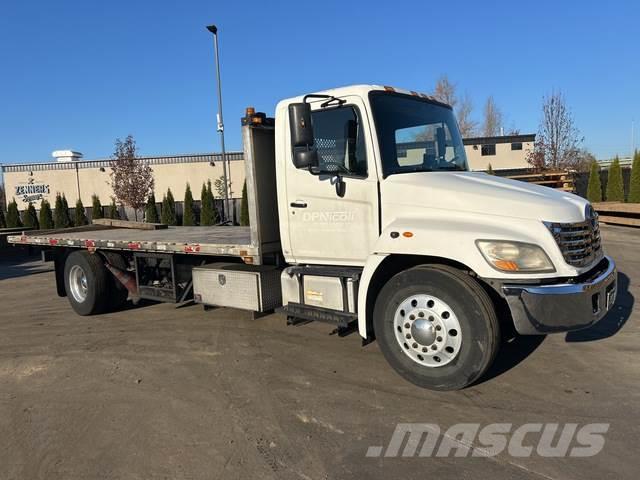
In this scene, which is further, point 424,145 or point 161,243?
point 161,243

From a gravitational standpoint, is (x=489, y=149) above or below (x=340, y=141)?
above

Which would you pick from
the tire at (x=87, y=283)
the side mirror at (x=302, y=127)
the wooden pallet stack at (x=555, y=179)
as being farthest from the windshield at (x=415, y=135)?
the wooden pallet stack at (x=555, y=179)

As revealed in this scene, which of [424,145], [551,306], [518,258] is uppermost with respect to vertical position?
[424,145]

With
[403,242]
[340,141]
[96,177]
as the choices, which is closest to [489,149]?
[96,177]

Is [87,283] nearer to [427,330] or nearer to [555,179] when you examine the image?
[427,330]

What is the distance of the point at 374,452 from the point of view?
3229 millimetres

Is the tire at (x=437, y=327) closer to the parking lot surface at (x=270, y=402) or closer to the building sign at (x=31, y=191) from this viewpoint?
the parking lot surface at (x=270, y=402)

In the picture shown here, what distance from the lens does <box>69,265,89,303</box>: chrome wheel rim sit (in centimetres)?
760

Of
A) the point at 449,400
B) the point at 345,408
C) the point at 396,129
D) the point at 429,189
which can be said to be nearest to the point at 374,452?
the point at 345,408

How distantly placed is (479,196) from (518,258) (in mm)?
630

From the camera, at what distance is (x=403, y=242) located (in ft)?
13.6

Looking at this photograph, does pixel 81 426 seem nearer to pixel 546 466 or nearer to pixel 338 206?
pixel 338 206

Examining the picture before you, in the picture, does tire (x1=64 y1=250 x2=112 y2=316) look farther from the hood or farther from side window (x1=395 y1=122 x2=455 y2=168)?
side window (x1=395 y1=122 x2=455 y2=168)

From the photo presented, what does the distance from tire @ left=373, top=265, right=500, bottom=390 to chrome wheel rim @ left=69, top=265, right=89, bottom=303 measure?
17.4 feet
